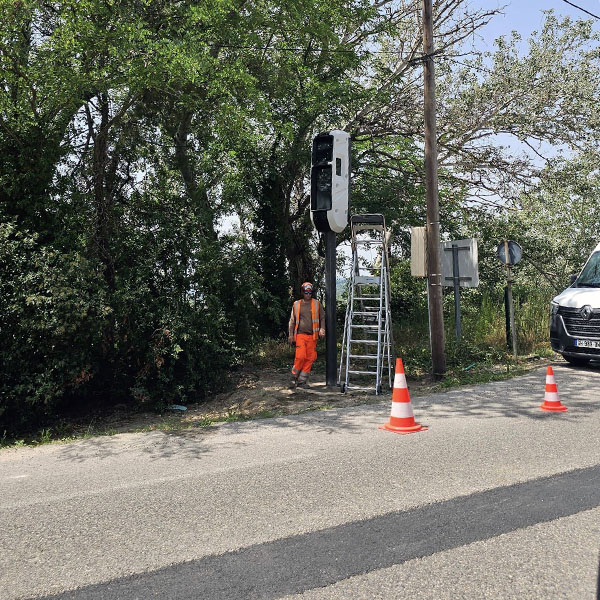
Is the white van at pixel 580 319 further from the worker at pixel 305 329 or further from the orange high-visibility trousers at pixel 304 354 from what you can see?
the orange high-visibility trousers at pixel 304 354

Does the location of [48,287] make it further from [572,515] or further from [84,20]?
[572,515]

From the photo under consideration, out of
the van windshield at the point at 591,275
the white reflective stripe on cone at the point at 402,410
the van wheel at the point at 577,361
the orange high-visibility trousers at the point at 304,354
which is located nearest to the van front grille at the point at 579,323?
the van wheel at the point at 577,361

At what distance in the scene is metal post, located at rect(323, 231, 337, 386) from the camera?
10.2 metres

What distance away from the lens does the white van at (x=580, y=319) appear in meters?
11.0

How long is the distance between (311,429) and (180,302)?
14.7ft

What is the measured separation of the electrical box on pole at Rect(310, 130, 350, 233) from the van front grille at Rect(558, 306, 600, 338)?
5052 millimetres

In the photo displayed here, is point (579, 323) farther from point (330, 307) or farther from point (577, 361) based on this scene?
point (330, 307)

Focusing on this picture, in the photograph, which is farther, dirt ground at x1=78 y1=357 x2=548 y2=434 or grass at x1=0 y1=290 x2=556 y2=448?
dirt ground at x1=78 y1=357 x2=548 y2=434

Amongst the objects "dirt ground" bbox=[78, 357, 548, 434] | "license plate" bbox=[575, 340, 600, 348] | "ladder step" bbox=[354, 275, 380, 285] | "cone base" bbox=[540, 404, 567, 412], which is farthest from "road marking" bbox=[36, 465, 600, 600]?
"license plate" bbox=[575, 340, 600, 348]

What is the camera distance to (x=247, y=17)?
12133 millimetres

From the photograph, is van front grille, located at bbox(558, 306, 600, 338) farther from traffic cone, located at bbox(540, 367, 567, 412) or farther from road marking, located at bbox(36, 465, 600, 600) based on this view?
road marking, located at bbox(36, 465, 600, 600)

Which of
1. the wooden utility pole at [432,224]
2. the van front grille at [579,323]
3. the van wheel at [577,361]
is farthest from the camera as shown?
the van wheel at [577,361]

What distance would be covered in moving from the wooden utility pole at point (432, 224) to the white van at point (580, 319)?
264cm

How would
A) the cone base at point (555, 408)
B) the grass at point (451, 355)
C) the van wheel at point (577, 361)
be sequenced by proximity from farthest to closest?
1. the van wheel at point (577, 361)
2. the grass at point (451, 355)
3. the cone base at point (555, 408)
